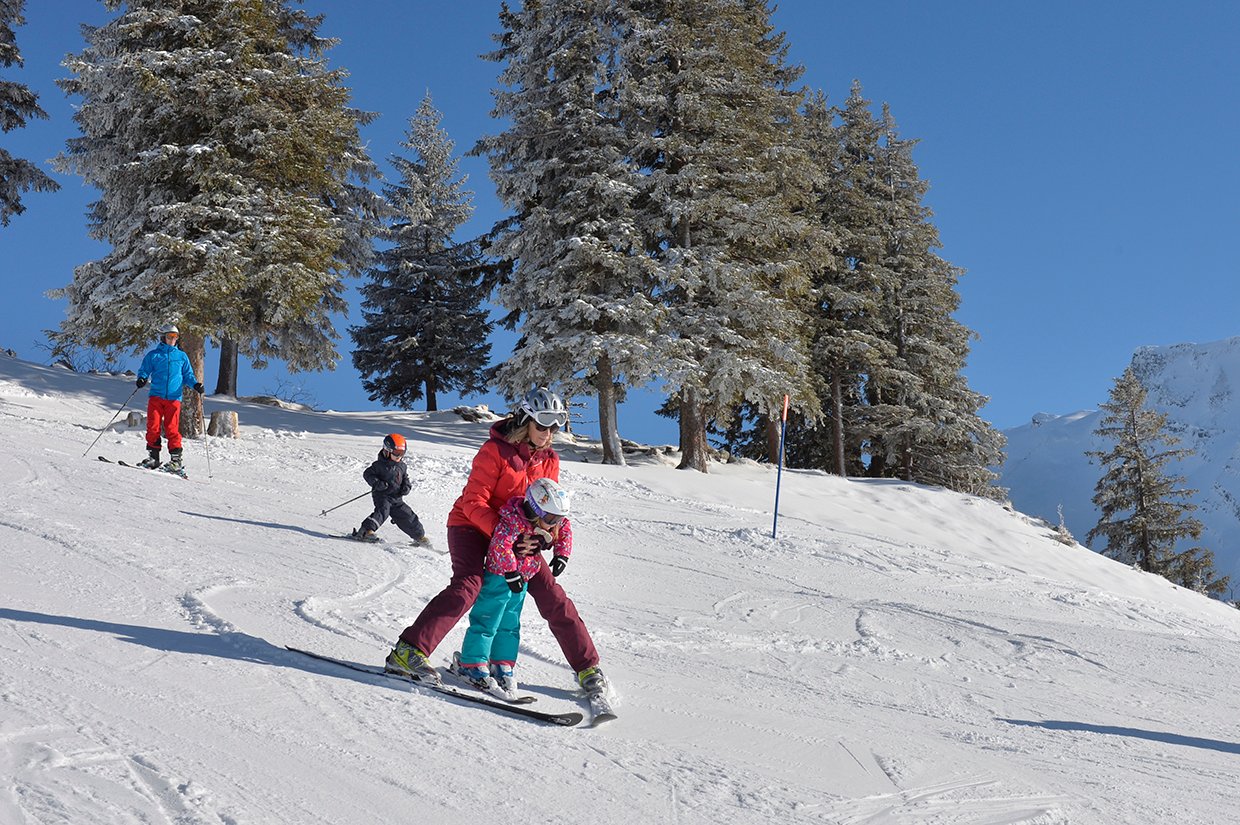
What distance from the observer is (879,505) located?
689 inches

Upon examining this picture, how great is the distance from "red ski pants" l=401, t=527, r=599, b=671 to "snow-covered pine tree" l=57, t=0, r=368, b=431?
13.2 meters

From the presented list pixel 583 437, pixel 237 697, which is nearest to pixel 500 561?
pixel 237 697

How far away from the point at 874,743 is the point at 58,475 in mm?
9907

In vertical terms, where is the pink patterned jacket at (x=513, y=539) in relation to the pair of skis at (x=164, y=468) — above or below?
above

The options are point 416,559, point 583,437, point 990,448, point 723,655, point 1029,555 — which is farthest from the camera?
point 990,448

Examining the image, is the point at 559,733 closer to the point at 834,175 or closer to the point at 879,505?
the point at 879,505

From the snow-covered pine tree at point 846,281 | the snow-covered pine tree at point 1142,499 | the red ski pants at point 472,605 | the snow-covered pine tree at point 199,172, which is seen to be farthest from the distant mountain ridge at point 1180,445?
the red ski pants at point 472,605

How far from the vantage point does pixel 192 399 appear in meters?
15.7

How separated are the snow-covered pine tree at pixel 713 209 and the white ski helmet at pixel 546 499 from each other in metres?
13.1

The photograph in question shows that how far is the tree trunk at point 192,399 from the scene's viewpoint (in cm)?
1545

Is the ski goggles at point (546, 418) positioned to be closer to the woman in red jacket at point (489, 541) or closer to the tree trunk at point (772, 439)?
the woman in red jacket at point (489, 541)

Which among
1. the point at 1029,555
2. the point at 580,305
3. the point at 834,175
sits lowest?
the point at 1029,555

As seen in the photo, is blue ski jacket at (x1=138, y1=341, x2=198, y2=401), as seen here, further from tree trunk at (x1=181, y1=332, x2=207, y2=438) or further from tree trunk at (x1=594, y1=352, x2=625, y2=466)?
tree trunk at (x1=594, y1=352, x2=625, y2=466)

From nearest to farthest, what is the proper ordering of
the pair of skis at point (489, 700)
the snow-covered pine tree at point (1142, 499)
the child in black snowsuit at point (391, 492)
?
the pair of skis at point (489, 700)
the child in black snowsuit at point (391, 492)
the snow-covered pine tree at point (1142, 499)
